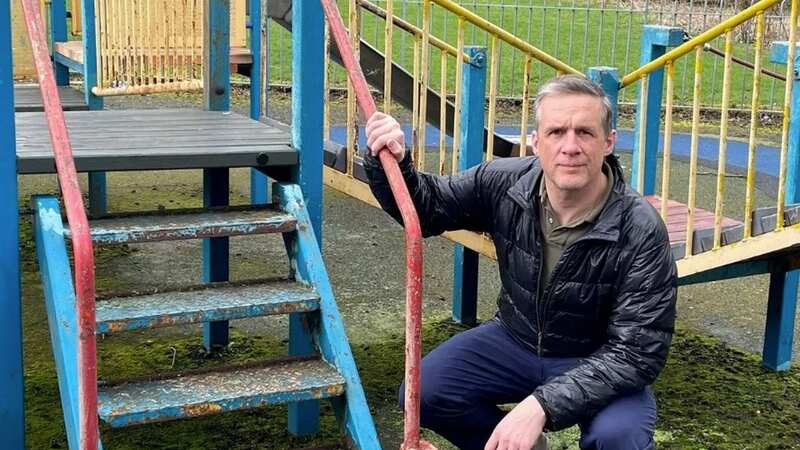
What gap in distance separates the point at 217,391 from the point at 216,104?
7.31ft

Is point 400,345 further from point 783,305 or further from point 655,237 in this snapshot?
point 655,237

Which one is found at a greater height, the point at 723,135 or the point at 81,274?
the point at 723,135

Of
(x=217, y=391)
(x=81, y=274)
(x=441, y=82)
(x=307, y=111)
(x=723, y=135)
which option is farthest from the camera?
(x=441, y=82)

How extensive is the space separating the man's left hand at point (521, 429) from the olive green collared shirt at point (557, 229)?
1.42 feet

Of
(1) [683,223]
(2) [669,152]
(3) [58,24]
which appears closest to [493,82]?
(2) [669,152]

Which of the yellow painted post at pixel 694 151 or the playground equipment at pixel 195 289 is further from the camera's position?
the yellow painted post at pixel 694 151

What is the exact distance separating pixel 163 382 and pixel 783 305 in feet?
10.3

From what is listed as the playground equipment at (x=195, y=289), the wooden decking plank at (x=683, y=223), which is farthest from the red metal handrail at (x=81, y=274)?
the wooden decking plank at (x=683, y=223)

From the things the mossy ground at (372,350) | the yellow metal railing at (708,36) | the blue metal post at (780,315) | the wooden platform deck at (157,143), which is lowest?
the mossy ground at (372,350)

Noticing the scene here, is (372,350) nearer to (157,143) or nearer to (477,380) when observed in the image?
(157,143)

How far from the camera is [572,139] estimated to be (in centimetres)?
313

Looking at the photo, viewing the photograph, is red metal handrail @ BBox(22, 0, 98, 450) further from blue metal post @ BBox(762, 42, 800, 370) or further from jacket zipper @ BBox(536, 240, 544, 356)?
blue metal post @ BBox(762, 42, 800, 370)

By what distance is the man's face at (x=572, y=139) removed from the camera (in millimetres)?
3137

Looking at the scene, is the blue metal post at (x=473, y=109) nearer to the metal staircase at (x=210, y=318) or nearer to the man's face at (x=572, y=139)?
the metal staircase at (x=210, y=318)
